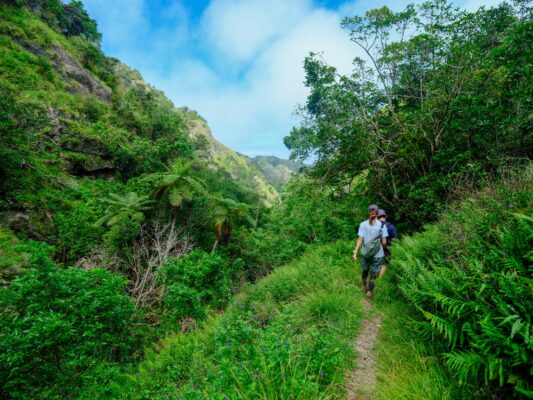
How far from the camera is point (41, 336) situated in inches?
148

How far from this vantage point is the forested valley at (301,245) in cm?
277

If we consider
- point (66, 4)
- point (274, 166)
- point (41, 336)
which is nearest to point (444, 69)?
point (41, 336)

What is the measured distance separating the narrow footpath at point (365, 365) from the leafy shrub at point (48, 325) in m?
4.07

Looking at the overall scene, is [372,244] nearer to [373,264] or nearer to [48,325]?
[373,264]

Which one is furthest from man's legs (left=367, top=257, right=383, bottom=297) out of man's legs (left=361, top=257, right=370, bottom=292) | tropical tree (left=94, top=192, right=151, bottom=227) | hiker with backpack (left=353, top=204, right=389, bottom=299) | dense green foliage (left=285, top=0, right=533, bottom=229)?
tropical tree (left=94, top=192, right=151, bottom=227)

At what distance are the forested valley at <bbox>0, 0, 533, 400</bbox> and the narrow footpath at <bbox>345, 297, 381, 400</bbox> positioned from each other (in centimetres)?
7

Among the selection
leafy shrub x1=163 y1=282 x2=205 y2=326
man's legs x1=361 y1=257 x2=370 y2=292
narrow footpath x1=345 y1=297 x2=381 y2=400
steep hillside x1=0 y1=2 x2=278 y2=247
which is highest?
steep hillside x1=0 y1=2 x2=278 y2=247

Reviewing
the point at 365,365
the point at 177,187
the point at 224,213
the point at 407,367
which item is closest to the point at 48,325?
the point at 365,365

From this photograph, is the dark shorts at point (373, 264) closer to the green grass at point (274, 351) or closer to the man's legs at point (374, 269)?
the man's legs at point (374, 269)

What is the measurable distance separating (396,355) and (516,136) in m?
8.26

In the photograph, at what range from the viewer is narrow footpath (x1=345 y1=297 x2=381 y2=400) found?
2725 millimetres

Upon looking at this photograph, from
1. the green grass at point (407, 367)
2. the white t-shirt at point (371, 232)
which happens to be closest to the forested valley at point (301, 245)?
the green grass at point (407, 367)

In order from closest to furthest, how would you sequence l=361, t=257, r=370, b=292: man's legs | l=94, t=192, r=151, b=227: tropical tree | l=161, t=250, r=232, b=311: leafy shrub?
l=361, t=257, r=370, b=292: man's legs, l=161, t=250, r=232, b=311: leafy shrub, l=94, t=192, r=151, b=227: tropical tree

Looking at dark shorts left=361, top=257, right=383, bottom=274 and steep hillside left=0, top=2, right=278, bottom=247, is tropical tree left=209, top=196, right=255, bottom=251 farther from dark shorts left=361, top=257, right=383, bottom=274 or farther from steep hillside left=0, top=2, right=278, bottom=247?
dark shorts left=361, top=257, right=383, bottom=274
